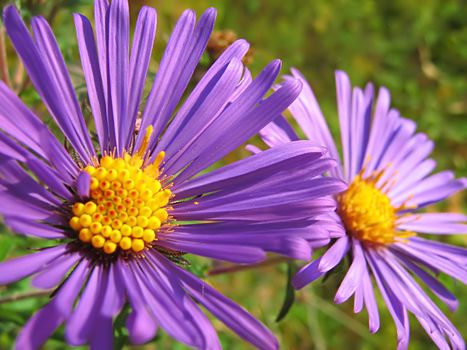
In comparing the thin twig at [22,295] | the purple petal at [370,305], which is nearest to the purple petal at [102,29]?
the thin twig at [22,295]

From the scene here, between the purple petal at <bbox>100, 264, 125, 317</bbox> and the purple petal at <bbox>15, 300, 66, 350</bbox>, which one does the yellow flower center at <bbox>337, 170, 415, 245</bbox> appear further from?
the purple petal at <bbox>15, 300, 66, 350</bbox>

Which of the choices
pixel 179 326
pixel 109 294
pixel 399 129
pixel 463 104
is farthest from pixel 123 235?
pixel 463 104

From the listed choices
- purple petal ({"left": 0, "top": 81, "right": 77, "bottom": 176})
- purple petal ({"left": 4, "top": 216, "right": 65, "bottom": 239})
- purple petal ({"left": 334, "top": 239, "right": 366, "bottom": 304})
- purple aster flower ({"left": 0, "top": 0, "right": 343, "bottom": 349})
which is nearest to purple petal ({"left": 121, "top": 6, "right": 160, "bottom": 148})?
purple aster flower ({"left": 0, "top": 0, "right": 343, "bottom": 349})

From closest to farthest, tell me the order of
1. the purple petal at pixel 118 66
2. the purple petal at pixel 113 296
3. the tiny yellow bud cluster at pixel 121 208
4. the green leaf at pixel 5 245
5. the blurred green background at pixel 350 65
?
the purple petal at pixel 113 296 < the tiny yellow bud cluster at pixel 121 208 < the purple petal at pixel 118 66 < the green leaf at pixel 5 245 < the blurred green background at pixel 350 65

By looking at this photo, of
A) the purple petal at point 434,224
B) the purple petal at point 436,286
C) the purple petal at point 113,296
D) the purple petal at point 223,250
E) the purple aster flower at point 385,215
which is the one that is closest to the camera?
the purple petal at point 113,296

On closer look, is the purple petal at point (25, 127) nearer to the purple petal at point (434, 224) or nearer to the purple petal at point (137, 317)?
the purple petal at point (137, 317)

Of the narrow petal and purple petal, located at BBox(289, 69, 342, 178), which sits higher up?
purple petal, located at BBox(289, 69, 342, 178)

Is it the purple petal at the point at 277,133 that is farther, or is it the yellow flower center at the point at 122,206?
the purple petal at the point at 277,133

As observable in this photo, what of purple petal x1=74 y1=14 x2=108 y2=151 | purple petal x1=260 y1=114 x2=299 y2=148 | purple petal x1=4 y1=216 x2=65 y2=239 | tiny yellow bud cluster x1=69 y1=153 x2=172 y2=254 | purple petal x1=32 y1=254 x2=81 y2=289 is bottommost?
purple petal x1=32 y1=254 x2=81 y2=289
